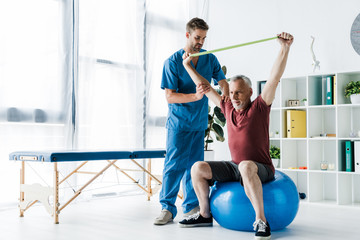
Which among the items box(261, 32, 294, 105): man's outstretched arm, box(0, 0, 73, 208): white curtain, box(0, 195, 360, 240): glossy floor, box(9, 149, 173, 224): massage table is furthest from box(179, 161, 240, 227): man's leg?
box(0, 0, 73, 208): white curtain

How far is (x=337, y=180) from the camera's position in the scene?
3791 millimetres

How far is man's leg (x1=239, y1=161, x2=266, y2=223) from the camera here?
2.34 metres

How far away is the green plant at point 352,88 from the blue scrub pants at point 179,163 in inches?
66.6

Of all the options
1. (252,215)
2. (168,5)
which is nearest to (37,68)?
(168,5)

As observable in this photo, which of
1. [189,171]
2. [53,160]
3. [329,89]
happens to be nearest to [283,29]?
[329,89]

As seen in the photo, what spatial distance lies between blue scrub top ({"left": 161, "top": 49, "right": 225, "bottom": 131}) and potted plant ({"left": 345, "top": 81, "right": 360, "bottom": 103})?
1600 millimetres

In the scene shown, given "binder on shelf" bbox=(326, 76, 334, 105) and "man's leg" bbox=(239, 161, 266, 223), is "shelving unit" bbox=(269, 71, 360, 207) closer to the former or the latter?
"binder on shelf" bbox=(326, 76, 334, 105)

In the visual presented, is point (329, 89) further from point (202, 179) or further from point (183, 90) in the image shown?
point (202, 179)

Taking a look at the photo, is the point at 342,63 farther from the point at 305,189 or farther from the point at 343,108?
the point at 305,189

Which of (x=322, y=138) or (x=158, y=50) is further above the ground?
(x=158, y=50)

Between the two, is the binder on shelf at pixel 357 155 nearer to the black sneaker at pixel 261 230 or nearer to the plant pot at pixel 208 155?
the plant pot at pixel 208 155

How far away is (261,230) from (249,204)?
17cm

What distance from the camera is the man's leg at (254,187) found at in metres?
2.34

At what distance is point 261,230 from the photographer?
7.57ft
